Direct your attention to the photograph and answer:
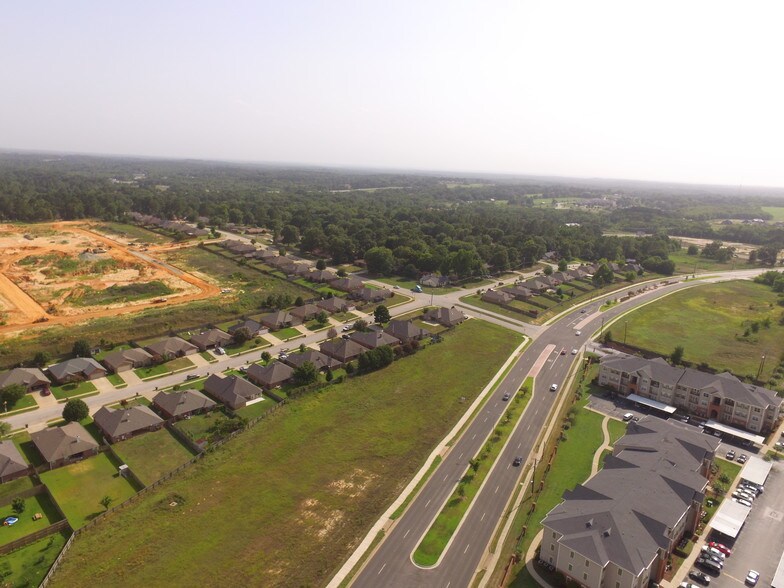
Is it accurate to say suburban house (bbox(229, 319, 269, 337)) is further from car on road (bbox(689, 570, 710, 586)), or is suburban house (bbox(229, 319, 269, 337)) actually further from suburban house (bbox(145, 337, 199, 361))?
car on road (bbox(689, 570, 710, 586))

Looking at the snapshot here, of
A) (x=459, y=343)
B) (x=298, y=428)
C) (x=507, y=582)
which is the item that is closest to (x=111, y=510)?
(x=298, y=428)

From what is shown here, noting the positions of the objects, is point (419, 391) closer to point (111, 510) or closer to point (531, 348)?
point (531, 348)

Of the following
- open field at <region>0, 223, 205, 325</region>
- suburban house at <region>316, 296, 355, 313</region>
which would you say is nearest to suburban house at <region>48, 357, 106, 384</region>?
open field at <region>0, 223, 205, 325</region>

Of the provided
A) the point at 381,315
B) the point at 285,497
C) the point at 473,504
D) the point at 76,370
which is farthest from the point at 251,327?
the point at 473,504

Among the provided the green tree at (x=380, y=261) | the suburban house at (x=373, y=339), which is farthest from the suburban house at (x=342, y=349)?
the green tree at (x=380, y=261)

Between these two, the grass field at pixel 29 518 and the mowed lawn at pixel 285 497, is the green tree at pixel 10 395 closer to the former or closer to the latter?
the grass field at pixel 29 518
